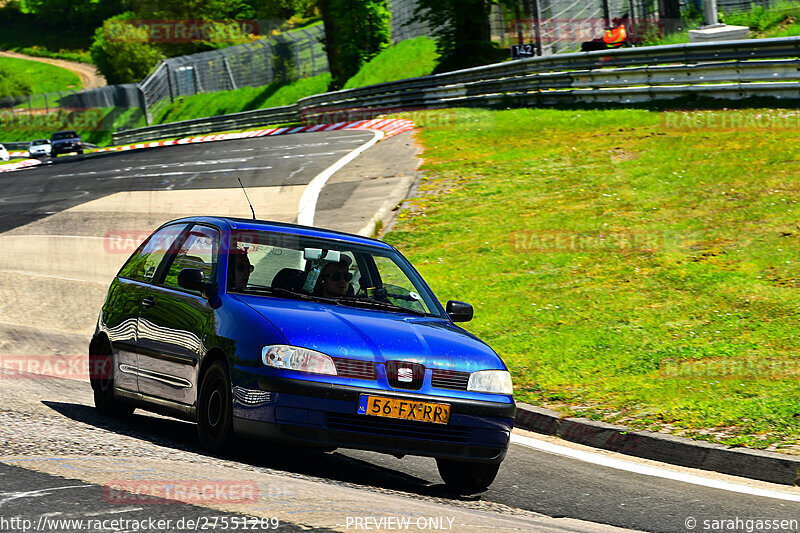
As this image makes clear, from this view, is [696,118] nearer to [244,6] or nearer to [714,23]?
[714,23]

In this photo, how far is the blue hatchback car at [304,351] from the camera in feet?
19.4

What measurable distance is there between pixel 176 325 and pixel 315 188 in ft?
47.4

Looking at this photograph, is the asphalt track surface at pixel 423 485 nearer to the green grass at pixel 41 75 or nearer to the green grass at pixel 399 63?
the green grass at pixel 399 63

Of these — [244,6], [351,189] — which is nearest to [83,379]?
[351,189]

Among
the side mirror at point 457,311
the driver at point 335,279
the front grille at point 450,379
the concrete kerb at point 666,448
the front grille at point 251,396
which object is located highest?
the driver at point 335,279

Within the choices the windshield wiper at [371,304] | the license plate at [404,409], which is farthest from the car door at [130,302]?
the license plate at [404,409]

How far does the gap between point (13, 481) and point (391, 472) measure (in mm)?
2640

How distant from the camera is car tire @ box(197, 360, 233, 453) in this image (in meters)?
6.08

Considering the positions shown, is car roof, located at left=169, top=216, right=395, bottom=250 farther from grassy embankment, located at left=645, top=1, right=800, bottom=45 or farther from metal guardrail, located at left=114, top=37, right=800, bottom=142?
grassy embankment, located at left=645, top=1, right=800, bottom=45

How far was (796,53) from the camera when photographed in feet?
67.3

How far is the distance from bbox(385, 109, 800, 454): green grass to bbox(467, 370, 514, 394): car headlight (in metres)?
2.32

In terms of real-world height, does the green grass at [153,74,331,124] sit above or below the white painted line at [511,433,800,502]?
above

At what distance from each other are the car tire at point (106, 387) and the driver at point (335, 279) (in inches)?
72.1

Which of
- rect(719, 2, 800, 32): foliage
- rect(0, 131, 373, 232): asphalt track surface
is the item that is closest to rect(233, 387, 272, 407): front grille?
rect(0, 131, 373, 232): asphalt track surface
